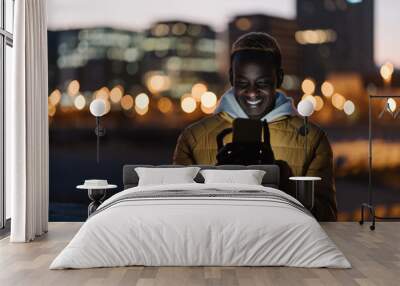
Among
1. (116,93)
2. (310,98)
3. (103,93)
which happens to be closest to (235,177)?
(310,98)

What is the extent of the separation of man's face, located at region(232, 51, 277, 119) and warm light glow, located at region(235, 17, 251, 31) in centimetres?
31

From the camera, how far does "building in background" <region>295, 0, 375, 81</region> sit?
789 cm

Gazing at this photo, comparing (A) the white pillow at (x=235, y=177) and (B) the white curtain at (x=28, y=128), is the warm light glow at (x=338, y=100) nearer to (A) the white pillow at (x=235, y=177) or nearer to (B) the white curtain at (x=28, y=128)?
(A) the white pillow at (x=235, y=177)

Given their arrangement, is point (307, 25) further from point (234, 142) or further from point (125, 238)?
point (125, 238)

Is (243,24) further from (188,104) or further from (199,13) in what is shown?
(188,104)

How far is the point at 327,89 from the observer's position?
789 centimetres

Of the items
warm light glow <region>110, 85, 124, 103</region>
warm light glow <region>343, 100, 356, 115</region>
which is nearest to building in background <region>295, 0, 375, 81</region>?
warm light glow <region>343, 100, 356, 115</region>

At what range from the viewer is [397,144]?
7.91m

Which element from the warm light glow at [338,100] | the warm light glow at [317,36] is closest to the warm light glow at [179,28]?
the warm light glow at [317,36]

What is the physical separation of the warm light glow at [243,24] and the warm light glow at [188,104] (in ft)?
3.64

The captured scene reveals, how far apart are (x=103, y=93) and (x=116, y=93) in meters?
0.17

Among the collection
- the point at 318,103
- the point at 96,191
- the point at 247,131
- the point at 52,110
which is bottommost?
the point at 96,191

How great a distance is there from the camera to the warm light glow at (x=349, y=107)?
788 centimetres

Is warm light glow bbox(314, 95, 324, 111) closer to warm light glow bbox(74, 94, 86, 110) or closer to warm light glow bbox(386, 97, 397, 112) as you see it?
warm light glow bbox(386, 97, 397, 112)
